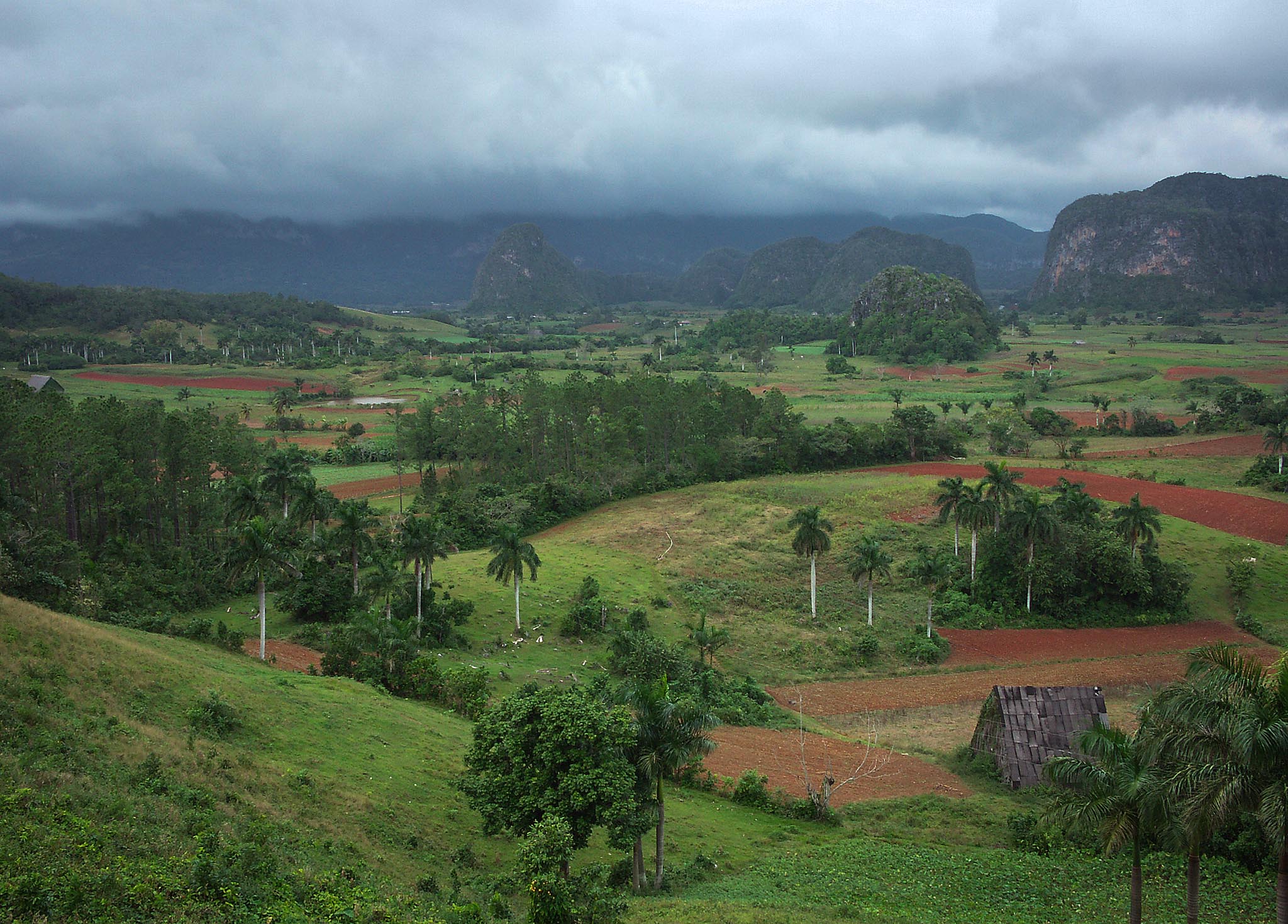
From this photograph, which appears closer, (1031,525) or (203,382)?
(1031,525)

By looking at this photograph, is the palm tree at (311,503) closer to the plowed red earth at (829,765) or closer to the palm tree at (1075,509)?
the plowed red earth at (829,765)

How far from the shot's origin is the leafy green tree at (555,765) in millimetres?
19141

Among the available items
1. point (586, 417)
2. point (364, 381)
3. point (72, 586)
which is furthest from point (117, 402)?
point (364, 381)

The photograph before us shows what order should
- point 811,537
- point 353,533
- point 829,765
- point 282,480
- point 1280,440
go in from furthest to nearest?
point 1280,440
point 282,480
point 811,537
point 353,533
point 829,765

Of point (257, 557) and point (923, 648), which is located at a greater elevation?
point (257, 557)

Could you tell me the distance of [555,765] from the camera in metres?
19.8

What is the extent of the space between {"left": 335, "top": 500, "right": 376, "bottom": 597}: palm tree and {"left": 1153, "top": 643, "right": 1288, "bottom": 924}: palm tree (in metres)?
36.6

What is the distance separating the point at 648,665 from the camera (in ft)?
119

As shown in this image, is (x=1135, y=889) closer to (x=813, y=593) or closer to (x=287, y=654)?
(x=813, y=593)

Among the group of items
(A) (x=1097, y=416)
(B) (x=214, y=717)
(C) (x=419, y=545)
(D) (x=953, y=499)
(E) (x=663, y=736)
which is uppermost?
(A) (x=1097, y=416)

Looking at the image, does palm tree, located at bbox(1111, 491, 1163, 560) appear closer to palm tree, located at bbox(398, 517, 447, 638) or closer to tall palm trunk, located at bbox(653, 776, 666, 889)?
tall palm trunk, located at bbox(653, 776, 666, 889)

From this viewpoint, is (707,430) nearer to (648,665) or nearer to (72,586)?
(648,665)

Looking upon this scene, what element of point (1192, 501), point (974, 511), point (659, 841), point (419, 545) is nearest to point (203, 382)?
point (419, 545)

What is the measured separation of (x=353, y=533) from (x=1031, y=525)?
37505mm
